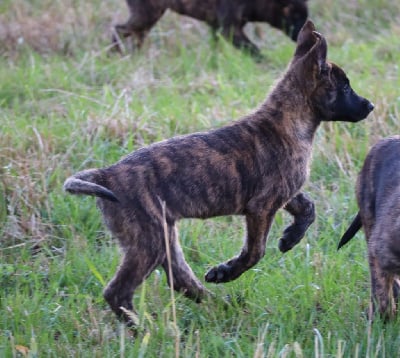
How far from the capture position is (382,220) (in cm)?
500

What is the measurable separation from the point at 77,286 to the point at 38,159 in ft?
5.17

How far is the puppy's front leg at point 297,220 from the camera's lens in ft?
18.9

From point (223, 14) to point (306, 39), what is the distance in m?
4.65

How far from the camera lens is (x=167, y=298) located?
5484mm

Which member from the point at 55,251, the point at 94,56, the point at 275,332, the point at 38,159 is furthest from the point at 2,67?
the point at 275,332

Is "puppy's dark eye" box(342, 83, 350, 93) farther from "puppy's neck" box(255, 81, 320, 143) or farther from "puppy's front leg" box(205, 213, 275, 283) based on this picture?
"puppy's front leg" box(205, 213, 275, 283)

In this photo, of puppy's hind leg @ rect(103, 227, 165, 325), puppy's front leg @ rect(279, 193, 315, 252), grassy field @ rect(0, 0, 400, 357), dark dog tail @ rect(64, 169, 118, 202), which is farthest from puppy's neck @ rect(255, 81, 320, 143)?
dark dog tail @ rect(64, 169, 118, 202)

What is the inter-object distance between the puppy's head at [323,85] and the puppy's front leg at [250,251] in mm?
805

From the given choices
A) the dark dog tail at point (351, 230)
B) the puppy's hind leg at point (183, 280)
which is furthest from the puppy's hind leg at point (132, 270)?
the dark dog tail at point (351, 230)

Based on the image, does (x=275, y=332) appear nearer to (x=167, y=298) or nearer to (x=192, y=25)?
(x=167, y=298)

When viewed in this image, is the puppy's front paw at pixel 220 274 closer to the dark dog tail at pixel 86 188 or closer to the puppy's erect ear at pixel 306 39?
the dark dog tail at pixel 86 188

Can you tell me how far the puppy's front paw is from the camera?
17.9 ft

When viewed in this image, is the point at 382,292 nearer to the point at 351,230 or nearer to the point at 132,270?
the point at 351,230

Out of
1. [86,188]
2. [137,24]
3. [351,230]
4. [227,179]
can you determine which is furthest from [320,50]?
[137,24]
